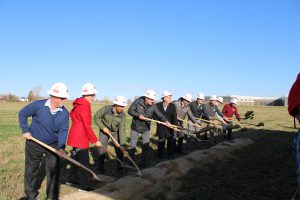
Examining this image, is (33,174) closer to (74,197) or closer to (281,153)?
(74,197)

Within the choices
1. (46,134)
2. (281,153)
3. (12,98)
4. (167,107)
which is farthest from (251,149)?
(12,98)

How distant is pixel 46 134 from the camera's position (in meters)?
5.55

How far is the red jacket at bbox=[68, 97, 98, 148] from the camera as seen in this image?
245 inches

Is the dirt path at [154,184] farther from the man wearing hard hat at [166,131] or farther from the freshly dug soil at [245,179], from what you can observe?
the man wearing hard hat at [166,131]

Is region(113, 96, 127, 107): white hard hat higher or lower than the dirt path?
higher

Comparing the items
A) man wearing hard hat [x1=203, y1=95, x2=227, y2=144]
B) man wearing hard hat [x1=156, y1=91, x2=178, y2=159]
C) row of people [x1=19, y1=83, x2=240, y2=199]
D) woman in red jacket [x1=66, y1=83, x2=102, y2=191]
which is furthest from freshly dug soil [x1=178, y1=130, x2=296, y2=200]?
man wearing hard hat [x1=203, y1=95, x2=227, y2=144]

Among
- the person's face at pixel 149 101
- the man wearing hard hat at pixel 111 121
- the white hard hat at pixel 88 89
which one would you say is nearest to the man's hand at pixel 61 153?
the white hard hat at pixel 88 89

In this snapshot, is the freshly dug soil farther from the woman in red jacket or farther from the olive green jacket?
the woman in red jacket

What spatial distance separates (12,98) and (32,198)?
81.1m

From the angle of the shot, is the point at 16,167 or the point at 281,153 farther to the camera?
the point at 281,153

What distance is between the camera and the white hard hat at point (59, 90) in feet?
17.8

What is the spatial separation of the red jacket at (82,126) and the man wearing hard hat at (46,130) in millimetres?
536

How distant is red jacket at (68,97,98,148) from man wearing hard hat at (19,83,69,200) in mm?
536

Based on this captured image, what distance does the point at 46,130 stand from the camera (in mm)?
5543
